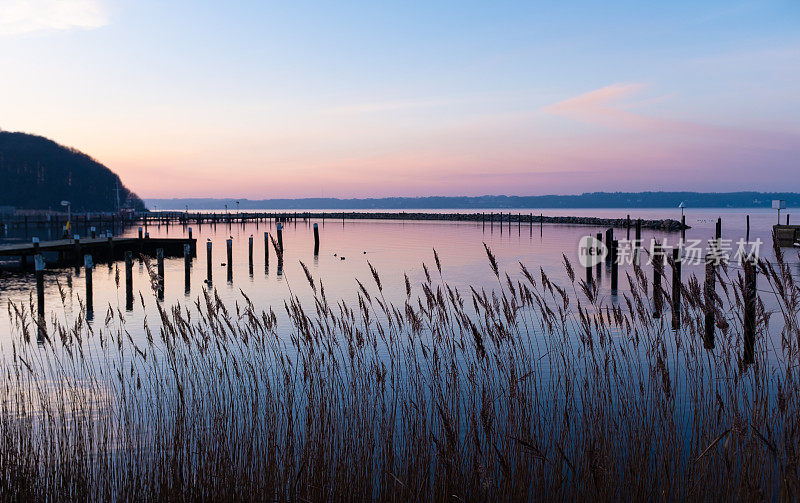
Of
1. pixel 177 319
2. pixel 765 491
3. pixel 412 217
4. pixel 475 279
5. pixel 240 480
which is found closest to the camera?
pixel 765 491

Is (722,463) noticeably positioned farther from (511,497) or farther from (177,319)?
(177,319)

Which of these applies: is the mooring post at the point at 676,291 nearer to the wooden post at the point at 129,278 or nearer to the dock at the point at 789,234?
the wooden post at the point at 129,278

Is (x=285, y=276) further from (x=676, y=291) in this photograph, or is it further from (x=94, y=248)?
(x=94, y=248)

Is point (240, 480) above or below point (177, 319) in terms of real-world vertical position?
below

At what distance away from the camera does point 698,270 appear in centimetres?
→ 3972

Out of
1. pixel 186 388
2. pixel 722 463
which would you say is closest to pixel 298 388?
pixel 186 388

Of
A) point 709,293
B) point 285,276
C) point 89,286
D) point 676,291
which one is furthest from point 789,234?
point 89,286

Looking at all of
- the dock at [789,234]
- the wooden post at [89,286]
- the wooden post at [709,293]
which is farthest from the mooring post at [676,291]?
the dock at [789,234]

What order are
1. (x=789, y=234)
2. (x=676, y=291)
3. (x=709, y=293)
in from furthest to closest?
(x=789, y=234) → (x=676, y=291) → (x=709, y=293)

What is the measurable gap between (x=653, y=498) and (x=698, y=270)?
37628 mm

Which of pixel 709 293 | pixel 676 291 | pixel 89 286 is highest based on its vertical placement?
pixel 709 293

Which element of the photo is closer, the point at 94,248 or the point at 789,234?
the point at 94,248

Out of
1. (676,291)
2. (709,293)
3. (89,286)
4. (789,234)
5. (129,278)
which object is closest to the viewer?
(709,293)

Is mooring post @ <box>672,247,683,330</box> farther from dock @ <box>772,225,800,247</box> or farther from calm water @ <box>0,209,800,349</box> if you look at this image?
dock @ <box>772,225,800,247</box>
